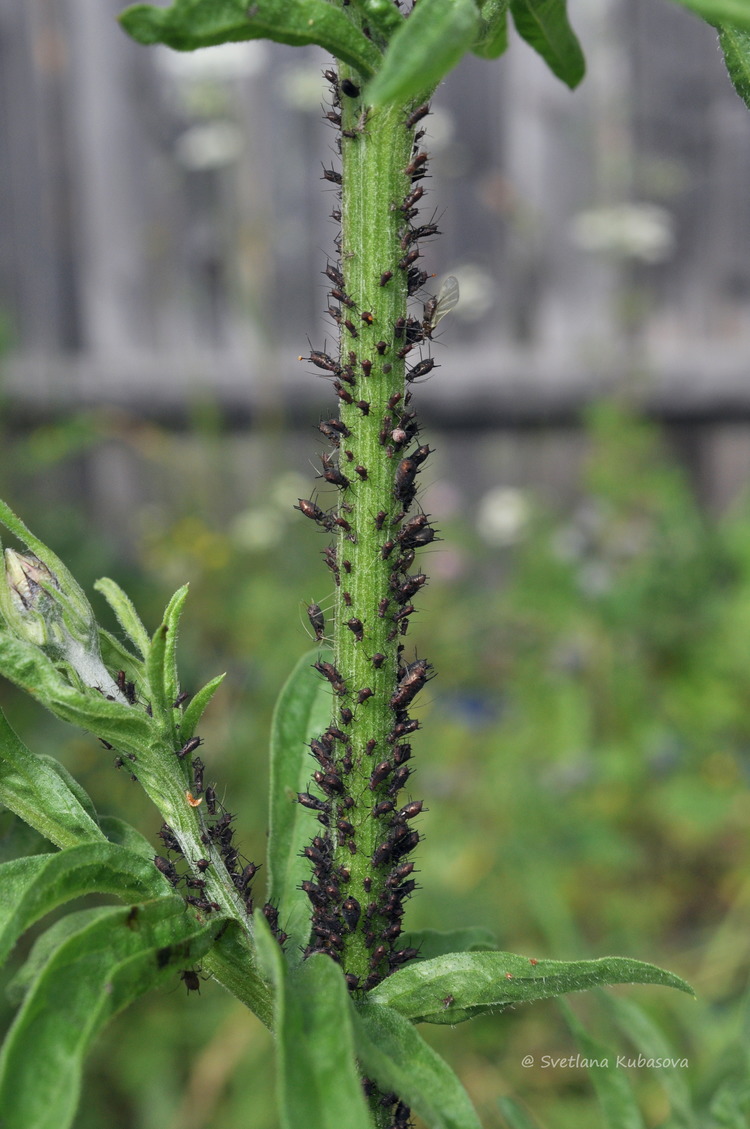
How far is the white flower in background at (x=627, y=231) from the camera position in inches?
228

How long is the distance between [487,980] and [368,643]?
11.3 inches

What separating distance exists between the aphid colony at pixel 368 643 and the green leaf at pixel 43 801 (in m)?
0.20

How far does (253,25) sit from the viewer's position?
2.38 ft

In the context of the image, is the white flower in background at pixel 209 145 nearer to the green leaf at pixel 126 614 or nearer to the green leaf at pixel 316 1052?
the green leaf at pixel 126 614

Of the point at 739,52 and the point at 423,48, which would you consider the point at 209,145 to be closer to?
the point at 739,52

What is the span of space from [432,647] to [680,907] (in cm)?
182

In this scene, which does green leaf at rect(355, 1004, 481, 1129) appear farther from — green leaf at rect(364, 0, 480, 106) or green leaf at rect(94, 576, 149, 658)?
green leaf at rect(364, 0, 480, 106)

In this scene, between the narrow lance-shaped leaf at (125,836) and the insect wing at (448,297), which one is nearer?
the narrow lance-shaped leaf at (125,836)

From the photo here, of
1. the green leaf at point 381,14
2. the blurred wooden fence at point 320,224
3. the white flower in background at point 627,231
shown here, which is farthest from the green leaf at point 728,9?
the blurred wooden fence at point 320,224

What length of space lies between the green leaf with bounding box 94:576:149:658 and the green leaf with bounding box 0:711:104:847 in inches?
5.1

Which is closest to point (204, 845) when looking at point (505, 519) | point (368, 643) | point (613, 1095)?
point (368, 643)

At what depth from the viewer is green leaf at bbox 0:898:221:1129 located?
643mm

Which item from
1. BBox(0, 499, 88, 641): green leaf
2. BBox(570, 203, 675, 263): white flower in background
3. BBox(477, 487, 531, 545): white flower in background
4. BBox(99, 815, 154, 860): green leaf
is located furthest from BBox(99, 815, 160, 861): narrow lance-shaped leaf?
BBox(570, 203, 675, 263): white flower in background

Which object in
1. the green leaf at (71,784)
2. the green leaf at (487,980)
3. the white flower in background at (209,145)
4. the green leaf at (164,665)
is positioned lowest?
the green leaf at (487,980)
